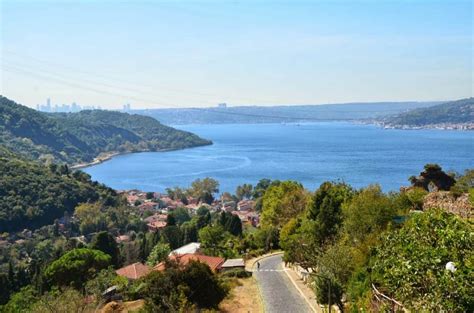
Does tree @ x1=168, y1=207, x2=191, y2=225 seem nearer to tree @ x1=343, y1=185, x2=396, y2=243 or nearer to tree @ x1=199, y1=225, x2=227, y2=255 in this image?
tree @ x1=199, y1=225, x2=227, y2=255

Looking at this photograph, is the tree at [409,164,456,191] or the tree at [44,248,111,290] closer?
the tree at [44,248,111,290]

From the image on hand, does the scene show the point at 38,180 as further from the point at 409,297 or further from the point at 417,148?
the point at 417,148

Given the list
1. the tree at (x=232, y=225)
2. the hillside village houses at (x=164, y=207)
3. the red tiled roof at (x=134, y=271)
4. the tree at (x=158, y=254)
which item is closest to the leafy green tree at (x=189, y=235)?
the tree at (x=232, y=225)

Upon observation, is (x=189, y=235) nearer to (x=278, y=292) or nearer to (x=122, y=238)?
(x=122, y=238)

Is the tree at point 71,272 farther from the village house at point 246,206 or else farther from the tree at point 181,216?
the village house at point 246,206

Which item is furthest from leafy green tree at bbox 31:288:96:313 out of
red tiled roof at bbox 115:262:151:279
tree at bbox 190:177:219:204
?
tree at bbox 190:177:219:204

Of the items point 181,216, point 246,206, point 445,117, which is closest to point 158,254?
point 181,216
